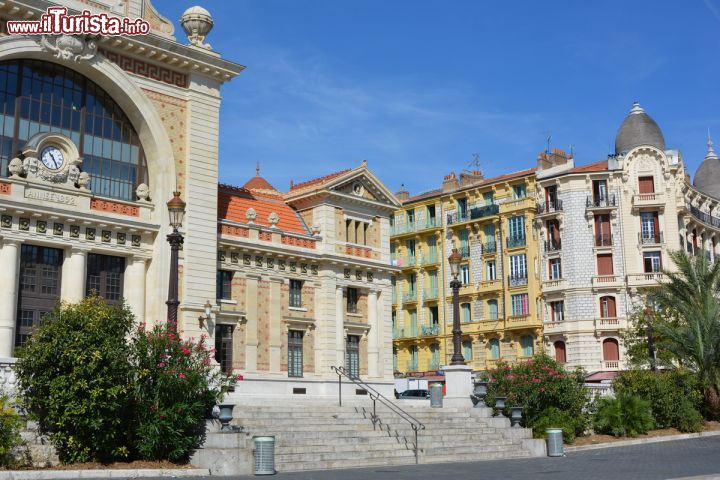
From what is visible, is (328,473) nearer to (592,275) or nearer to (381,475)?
(381,475)

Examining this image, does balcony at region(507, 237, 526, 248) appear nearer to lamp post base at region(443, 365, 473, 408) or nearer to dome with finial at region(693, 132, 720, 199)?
dome with finial at region(693, 132, 720, 199)

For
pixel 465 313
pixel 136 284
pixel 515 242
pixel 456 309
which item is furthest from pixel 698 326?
pixel 465 313

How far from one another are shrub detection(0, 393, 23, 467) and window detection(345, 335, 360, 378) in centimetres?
2171

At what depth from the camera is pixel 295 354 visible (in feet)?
123

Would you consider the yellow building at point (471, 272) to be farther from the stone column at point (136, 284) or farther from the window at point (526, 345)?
the stone column at point (136, 284)

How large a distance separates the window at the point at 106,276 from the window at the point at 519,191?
36.6 metres

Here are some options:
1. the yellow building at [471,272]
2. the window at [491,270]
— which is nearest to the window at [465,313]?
the yellow building at [471,272]

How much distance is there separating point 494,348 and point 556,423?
32.3 m

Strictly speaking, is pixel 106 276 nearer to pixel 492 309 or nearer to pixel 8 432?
pixel 8 432

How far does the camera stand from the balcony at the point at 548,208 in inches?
2340

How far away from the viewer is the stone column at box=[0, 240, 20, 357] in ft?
89.9

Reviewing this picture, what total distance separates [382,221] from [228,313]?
10.7 meters

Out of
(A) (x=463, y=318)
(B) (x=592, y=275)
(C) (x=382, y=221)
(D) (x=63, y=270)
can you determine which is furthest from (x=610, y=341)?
(D) (x=63, y=270)

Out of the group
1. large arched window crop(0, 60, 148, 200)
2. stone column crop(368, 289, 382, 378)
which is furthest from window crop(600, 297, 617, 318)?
large arched window crop(0, 60, 148, 200)
